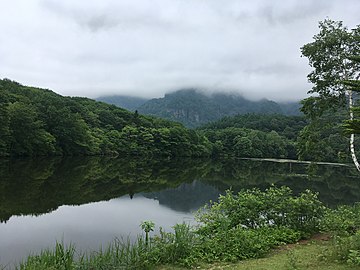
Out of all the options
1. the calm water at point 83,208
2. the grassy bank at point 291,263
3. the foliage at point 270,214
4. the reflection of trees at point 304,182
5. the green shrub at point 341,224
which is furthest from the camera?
the reflection of trees at point 304,182

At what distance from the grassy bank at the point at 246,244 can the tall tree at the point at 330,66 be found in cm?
585

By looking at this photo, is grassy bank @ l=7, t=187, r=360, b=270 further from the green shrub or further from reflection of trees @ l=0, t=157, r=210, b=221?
reflection of trees @ l=0, t=157, r=210, b=221

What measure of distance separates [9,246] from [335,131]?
1567 cm

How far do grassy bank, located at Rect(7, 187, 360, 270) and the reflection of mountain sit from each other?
1100cm

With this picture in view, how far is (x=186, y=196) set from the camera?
88.9 feet

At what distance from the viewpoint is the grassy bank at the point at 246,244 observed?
737 centimetres

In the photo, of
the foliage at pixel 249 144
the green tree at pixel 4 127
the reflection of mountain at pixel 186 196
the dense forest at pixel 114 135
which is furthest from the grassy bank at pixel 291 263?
the foliage at pixel 249 144

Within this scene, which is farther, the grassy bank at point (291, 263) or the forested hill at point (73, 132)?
the forested hill at point (73, 132)

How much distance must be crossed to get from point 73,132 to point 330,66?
5358 centimetres

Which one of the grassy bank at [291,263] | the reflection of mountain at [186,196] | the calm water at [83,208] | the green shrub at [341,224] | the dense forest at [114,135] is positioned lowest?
the reflection of mountain at [186,196]

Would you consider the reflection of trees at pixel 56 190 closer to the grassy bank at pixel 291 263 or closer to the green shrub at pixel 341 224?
the grassy bank at pixel 291 263

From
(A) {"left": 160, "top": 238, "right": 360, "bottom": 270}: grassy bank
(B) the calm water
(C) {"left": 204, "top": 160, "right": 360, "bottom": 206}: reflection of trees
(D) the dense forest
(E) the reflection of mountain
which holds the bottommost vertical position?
(C) {"left": 204, "top": 160, "right": 360, "bottom": 206}: reflection of trees

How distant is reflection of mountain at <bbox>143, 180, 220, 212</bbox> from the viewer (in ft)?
75.3

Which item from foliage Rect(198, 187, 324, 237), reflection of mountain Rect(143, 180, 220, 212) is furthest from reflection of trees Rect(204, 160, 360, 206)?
foliage Rect(198, 187, 324, 237)
